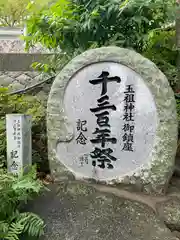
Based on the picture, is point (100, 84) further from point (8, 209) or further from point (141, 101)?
point (8, 209)

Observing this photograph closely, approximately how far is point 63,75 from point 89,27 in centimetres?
104

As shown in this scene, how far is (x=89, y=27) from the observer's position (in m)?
4.16

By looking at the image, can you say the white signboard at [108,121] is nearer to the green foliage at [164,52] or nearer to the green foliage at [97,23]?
the green foliage at [97,23]

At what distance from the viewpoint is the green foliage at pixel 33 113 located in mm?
4141

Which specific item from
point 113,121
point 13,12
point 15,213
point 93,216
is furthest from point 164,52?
point 13,12

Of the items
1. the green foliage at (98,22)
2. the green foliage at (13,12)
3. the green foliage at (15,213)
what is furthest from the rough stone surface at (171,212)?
the green foliage at (13,12)

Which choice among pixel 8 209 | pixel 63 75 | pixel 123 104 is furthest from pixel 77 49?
pixel 8 209

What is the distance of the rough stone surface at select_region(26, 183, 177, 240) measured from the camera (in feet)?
9.05

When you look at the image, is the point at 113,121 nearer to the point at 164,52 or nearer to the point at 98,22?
the point at 98,22

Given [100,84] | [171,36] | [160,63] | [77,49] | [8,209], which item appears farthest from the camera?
[171,36]

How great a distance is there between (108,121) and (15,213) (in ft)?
4.63

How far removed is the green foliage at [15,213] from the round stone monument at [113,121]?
33.0 inches

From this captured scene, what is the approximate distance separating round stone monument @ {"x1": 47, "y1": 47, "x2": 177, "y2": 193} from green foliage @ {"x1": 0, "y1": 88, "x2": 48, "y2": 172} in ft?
2.38

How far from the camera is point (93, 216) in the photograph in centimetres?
295
